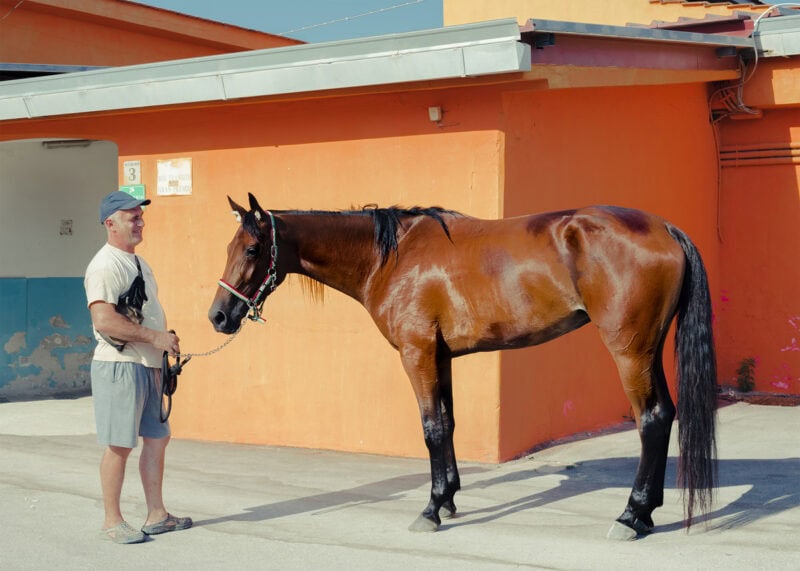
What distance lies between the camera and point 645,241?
18.5 ft

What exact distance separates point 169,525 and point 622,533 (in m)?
2.61

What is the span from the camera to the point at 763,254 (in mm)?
10758

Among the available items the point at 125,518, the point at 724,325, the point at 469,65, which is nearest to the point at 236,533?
the point at 125,518

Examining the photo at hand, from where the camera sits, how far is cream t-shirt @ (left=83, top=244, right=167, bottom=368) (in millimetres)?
5676

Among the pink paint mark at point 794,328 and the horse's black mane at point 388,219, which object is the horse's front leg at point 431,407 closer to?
the horse's black mane at point 388,219

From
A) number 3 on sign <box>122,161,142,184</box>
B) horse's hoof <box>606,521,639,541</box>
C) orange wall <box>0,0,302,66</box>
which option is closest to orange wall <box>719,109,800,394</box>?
horse's hoof <box>606,521,639,541</box>

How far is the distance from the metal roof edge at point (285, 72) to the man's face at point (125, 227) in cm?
240

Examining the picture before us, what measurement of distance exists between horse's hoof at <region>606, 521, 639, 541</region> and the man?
258cm

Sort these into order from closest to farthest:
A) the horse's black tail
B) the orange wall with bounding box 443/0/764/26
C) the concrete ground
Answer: the concrete ground < the horse's black tail < the orange wall with bounding box 443/0/764/26

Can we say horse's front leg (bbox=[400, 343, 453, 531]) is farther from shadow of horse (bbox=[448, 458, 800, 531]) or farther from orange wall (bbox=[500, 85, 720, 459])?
orange wall (bbox=[500, 85, 720, 459])

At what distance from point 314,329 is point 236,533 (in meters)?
2.83

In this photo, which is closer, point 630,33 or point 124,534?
point 124,534

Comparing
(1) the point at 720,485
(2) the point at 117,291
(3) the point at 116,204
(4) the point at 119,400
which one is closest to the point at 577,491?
(1) the point at 720,485

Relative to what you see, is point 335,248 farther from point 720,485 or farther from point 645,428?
point 720,485
